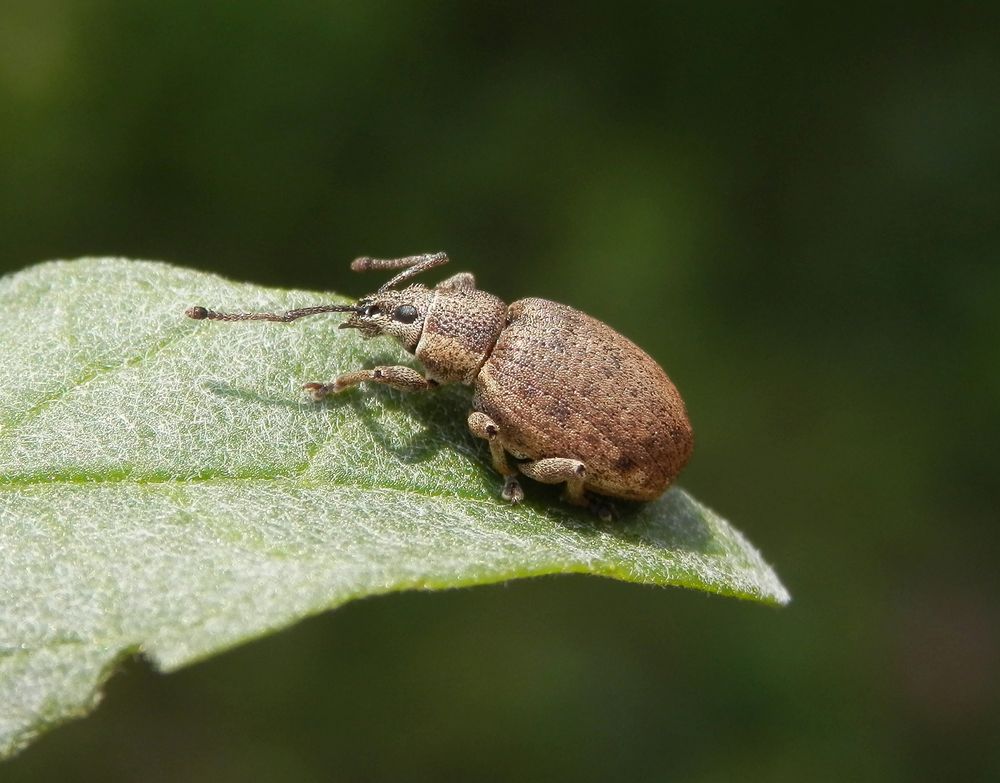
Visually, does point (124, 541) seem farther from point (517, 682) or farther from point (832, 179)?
point (832, 179)

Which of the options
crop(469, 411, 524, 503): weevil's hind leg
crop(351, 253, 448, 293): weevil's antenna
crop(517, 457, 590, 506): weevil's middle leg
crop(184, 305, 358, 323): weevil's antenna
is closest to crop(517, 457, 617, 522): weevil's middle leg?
crop(517, 457, 590, 506): weevil's middle leg

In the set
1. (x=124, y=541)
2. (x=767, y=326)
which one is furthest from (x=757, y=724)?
(x=124, y=541)

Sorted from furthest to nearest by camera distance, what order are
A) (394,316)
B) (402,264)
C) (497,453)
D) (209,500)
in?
(402,264) → (394,316) → (497,453) → (209,500)

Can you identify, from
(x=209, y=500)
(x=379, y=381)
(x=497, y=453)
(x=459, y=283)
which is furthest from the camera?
(x=459, y=283)

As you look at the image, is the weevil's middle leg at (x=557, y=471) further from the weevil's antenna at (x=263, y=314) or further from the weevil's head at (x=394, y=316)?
the weevil's antenna at (x=263, y=314)

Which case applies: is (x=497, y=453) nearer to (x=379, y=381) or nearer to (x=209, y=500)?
(x=379, y=381)

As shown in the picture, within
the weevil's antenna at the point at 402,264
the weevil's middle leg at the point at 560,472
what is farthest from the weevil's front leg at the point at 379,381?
the weevil's antenna at the point at 402,264

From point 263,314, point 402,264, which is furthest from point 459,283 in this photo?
point 263,314
